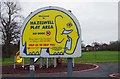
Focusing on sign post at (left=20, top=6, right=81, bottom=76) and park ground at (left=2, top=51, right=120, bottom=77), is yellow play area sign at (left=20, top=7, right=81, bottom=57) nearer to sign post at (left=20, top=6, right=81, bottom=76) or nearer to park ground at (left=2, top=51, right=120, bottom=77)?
sign post at (left=20, top=6, right=81, bottom=76)

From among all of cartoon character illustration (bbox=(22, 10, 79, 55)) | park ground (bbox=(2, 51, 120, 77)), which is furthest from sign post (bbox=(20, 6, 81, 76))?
park ground (bbox=(2, 51, 120, 77))

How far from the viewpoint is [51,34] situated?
30.7 ft

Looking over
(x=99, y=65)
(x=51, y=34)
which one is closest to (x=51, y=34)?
(x=51, y=34)

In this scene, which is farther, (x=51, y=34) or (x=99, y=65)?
(x=99, y=65)

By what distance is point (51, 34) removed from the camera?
9352 mm

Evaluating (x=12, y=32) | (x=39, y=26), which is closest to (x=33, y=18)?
(x=39, y=26)

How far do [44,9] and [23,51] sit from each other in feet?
4.84

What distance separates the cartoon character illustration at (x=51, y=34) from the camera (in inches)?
366

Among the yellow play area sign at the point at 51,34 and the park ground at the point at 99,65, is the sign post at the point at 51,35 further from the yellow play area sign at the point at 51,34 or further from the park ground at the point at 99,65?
the park ground at the point at 99,65

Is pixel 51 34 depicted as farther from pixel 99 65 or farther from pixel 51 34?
pixel 99 65

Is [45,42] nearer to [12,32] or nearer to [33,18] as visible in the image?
[33,18]

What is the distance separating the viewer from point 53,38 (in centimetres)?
935

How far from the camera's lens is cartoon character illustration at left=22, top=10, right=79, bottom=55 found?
30.5ft

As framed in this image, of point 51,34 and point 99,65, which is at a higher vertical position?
point 51,34
